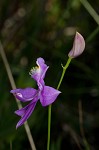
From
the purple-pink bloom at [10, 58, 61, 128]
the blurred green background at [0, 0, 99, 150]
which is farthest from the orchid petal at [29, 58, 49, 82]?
the blurred green background at [0, 0, 99, 150]

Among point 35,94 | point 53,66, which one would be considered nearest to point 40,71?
point 35,94

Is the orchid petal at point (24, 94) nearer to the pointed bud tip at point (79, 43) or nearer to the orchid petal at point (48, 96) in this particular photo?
the orchid petal at point (48, 96)

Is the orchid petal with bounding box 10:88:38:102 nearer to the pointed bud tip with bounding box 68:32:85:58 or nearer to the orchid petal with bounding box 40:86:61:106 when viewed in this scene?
the orchid petal with bounding box 40:86:61:106

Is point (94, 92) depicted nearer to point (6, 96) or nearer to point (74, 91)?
point (74, 91)

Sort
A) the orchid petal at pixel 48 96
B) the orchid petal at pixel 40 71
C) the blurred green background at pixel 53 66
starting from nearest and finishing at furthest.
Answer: the orchid petal at pixel 48 96
the orchid petal at pixel 40 71
the blurred green background at pixel 53 66

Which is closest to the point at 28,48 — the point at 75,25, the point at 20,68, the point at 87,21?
the point at 20,68

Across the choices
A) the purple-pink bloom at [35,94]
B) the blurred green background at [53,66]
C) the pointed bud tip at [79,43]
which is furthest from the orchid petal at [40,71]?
the blurred green background at [53,66]

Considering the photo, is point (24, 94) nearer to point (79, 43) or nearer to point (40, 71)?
point (40, 71)
